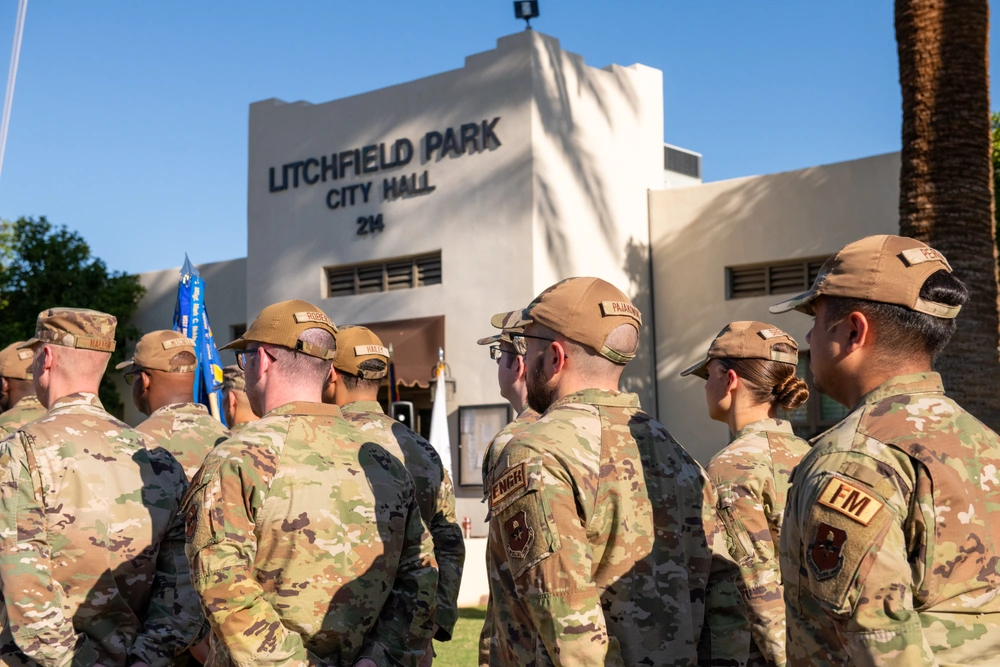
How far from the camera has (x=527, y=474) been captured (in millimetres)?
2809

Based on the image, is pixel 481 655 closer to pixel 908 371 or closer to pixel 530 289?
pixel 908 371

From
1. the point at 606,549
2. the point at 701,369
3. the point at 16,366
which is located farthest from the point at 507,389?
the point at 16,366

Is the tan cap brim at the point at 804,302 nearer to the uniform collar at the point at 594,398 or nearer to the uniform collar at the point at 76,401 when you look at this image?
the uniform collar at the point at 594,398

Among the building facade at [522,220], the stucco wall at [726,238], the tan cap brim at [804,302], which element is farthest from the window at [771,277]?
the tan cap brim at [804,302]

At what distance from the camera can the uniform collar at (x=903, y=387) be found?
2.45 meters

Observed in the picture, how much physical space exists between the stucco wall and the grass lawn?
6.45 metres

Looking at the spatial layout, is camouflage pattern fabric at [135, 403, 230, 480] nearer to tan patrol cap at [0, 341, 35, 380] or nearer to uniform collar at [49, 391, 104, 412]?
uniform collar at [49, 391, 104, 412]

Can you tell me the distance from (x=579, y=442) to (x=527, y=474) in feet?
0.72

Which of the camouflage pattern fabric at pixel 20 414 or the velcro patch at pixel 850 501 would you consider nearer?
the velcro patch at pixel 850 501

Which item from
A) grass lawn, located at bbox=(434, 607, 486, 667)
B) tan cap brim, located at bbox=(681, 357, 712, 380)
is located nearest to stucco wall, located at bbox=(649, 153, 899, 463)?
grass lawn, located at bbox=(434, 607, 486, 667)

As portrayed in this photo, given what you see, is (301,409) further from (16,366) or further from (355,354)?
(16,366)

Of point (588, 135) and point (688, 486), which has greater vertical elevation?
point (588, 135)

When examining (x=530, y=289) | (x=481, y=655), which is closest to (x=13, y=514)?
(x=481, y=655)

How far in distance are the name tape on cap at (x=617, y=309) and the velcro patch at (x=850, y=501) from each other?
3.22 ft
